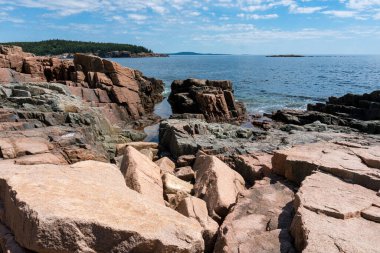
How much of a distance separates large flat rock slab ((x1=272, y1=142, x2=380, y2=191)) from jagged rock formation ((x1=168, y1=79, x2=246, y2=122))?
19.6 m

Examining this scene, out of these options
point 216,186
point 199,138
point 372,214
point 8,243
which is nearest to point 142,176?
point 216,186

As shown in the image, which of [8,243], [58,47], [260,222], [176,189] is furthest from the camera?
[58,47]

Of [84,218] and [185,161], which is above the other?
[84,218]

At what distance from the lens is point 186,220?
588 cm

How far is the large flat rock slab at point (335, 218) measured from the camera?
17.7 feet

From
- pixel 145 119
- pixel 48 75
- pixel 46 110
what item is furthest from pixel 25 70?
pixel 46 110

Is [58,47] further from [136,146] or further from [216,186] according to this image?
[216,186]

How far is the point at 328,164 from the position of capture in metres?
8.92

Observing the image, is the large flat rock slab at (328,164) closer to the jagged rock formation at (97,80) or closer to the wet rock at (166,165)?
the wet rock at (166,165)

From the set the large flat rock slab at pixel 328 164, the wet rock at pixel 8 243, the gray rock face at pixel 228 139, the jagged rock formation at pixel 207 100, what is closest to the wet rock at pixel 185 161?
the gray rock face at pixel 228 139

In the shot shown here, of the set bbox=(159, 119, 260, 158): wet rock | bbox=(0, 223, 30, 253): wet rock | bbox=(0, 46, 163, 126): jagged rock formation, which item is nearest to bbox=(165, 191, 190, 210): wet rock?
bbox=(0, 223, 30, 253): wet rock

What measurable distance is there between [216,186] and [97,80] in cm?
2252

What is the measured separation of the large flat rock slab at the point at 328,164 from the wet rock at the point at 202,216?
2.75 meters

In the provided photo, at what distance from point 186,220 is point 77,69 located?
94.1 feet
